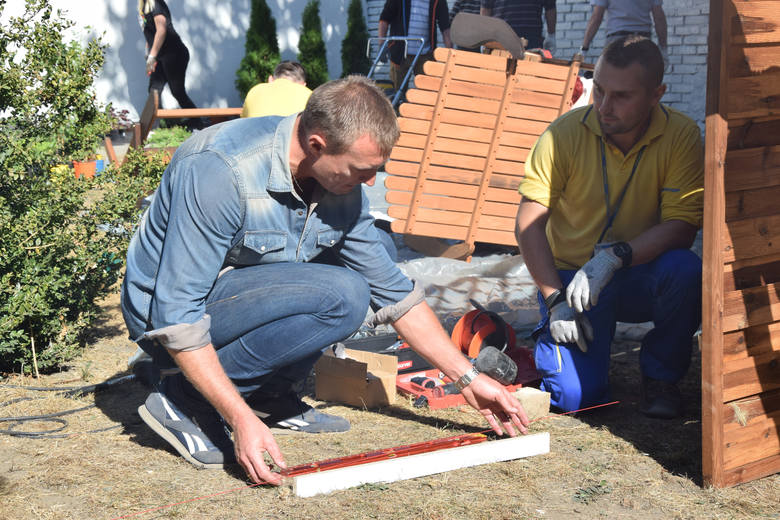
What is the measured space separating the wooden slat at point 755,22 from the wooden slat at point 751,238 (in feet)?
1.76

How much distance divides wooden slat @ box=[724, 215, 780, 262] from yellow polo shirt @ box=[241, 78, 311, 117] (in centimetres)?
308

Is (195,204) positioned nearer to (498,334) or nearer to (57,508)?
(57,508)

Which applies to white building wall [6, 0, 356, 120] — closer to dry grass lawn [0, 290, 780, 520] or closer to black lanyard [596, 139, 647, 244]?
dry grass lawn [0, 290, 780, 520]

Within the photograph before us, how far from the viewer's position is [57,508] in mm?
2379

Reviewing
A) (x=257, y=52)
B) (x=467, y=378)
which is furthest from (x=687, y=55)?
(x=257, y=52)

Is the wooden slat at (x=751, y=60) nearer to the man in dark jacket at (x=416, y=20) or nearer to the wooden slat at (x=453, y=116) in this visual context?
the wooden slat at (x=453, y=116)

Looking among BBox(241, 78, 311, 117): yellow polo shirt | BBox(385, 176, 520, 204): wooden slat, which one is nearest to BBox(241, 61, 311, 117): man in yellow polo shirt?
BBox(241, 78, 311, 117): yellow polo shirt

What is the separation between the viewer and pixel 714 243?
2.36 meters

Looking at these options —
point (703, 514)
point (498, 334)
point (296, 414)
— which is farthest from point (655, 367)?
point (296, 414)

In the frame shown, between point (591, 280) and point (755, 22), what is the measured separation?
1.10 metres

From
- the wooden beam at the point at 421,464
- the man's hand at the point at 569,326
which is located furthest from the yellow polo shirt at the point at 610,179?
the wooden beam at the point at 421,464

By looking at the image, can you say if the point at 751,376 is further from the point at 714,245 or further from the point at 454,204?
the point at 454,204

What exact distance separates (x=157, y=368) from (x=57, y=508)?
58cm

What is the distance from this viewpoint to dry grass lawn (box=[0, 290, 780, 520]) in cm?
236
